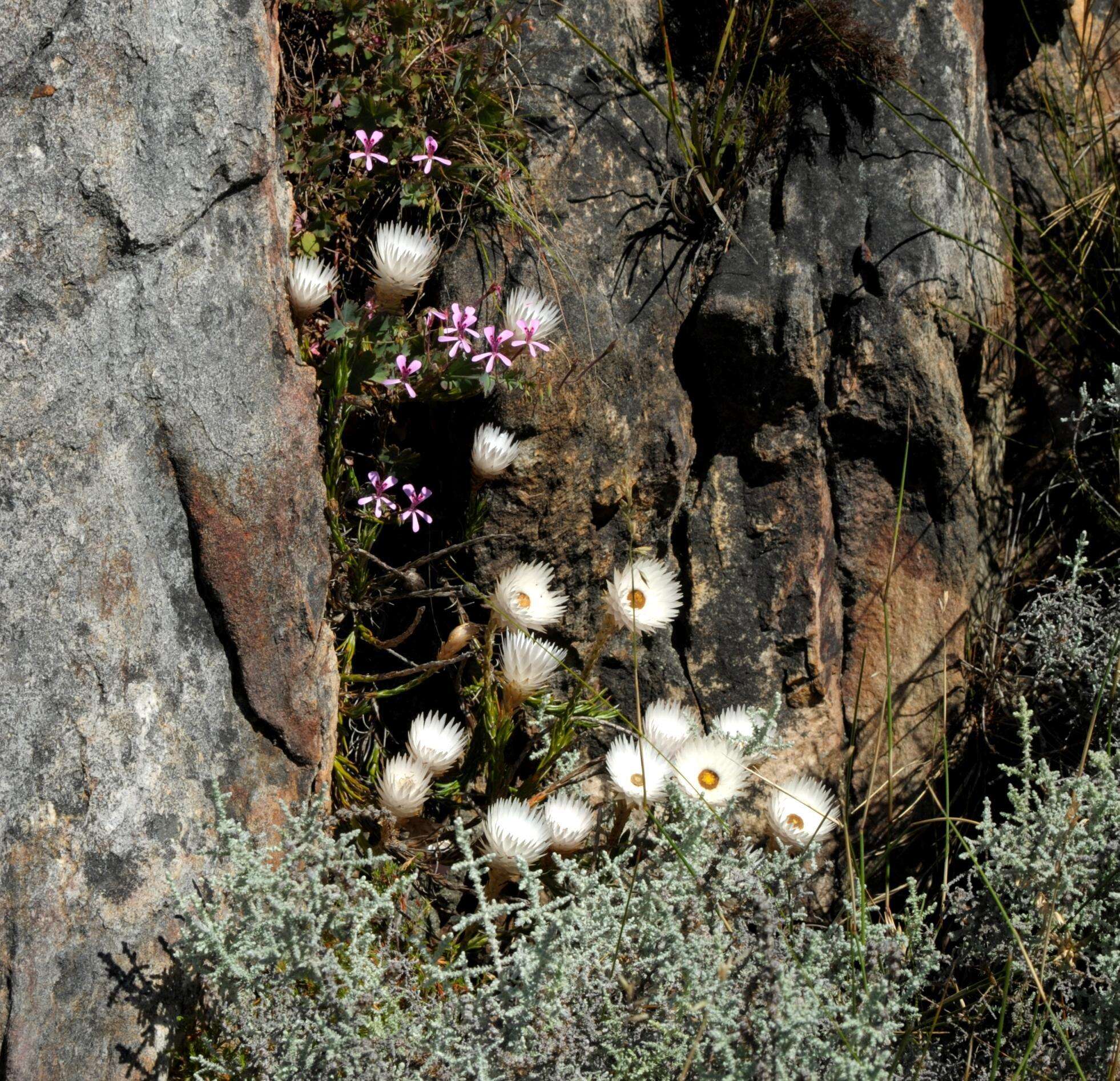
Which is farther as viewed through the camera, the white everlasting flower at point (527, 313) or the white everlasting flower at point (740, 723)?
the white everlasting flower at point (527, 313)

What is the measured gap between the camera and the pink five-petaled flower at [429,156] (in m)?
2.75

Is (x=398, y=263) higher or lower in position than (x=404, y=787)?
higher

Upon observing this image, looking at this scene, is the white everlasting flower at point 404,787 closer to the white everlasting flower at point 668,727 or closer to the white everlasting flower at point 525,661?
the white everlasting flower at point 525,661

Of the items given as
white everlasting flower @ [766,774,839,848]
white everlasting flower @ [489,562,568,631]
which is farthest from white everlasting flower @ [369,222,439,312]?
white everlasting flower @ [766,774,839,848]

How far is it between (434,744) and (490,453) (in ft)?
2.32

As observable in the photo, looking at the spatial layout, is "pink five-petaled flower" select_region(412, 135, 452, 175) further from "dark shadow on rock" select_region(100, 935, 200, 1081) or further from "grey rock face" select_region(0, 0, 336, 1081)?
"dark shadow on rock" select_region(100, 935, 200, 1081)

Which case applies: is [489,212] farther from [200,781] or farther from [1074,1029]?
[1074,1029]

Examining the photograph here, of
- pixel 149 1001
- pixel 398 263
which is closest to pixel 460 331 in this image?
pixel 398 263

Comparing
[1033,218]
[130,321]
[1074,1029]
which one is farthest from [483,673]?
[1033,218]

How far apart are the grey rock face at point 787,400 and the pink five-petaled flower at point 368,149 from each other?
388 mm

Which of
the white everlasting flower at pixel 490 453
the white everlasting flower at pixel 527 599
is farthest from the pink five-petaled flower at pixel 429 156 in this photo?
the white everlasting flower at pixel 527 599

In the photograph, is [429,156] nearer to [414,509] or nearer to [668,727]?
[414,509]

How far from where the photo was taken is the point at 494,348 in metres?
2.66

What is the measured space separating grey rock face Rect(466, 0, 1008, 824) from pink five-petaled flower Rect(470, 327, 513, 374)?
8.4 inches
